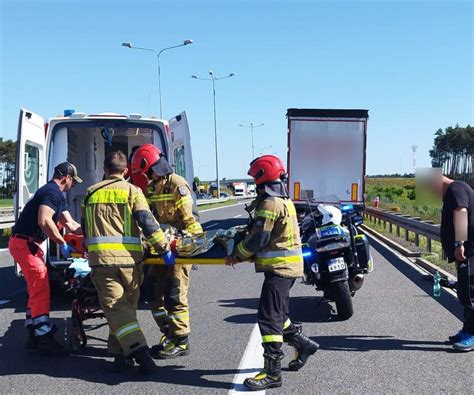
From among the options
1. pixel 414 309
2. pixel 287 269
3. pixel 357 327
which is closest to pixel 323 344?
pixel 357 327

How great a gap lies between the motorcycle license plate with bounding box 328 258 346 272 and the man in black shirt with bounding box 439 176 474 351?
52.5 inches

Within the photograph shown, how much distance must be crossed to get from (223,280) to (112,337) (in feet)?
16.6

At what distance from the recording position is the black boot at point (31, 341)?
5.91 meters

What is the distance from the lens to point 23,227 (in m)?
6.18

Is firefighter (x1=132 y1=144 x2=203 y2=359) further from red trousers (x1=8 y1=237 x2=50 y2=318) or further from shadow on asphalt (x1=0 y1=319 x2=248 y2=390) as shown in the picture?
red trousers (x1=8 y1=237 x2=50 y2=318)

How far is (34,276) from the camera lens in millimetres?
6051

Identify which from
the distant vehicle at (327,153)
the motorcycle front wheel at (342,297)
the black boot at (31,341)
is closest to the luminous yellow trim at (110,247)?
the black boot at (31,341)

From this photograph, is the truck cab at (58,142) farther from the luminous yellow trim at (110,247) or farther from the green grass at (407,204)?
the green grass at (407,204)

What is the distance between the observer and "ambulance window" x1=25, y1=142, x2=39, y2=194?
7.66 meters

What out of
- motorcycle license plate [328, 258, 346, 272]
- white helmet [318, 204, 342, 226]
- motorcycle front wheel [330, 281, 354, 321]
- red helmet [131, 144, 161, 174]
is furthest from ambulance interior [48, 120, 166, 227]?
motorcycle front wheel [330, 281, 354, 321]

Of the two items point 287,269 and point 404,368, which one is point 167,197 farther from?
point 404,368

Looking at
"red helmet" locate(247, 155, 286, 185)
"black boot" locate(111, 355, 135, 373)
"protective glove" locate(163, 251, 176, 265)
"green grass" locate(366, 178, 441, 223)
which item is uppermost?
"red helmet" locate(247, 155, 286, 185)

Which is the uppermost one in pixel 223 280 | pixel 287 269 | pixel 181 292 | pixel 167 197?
pixel 167 197

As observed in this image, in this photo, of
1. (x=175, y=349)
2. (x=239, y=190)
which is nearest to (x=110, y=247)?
(x=175, y=349)
